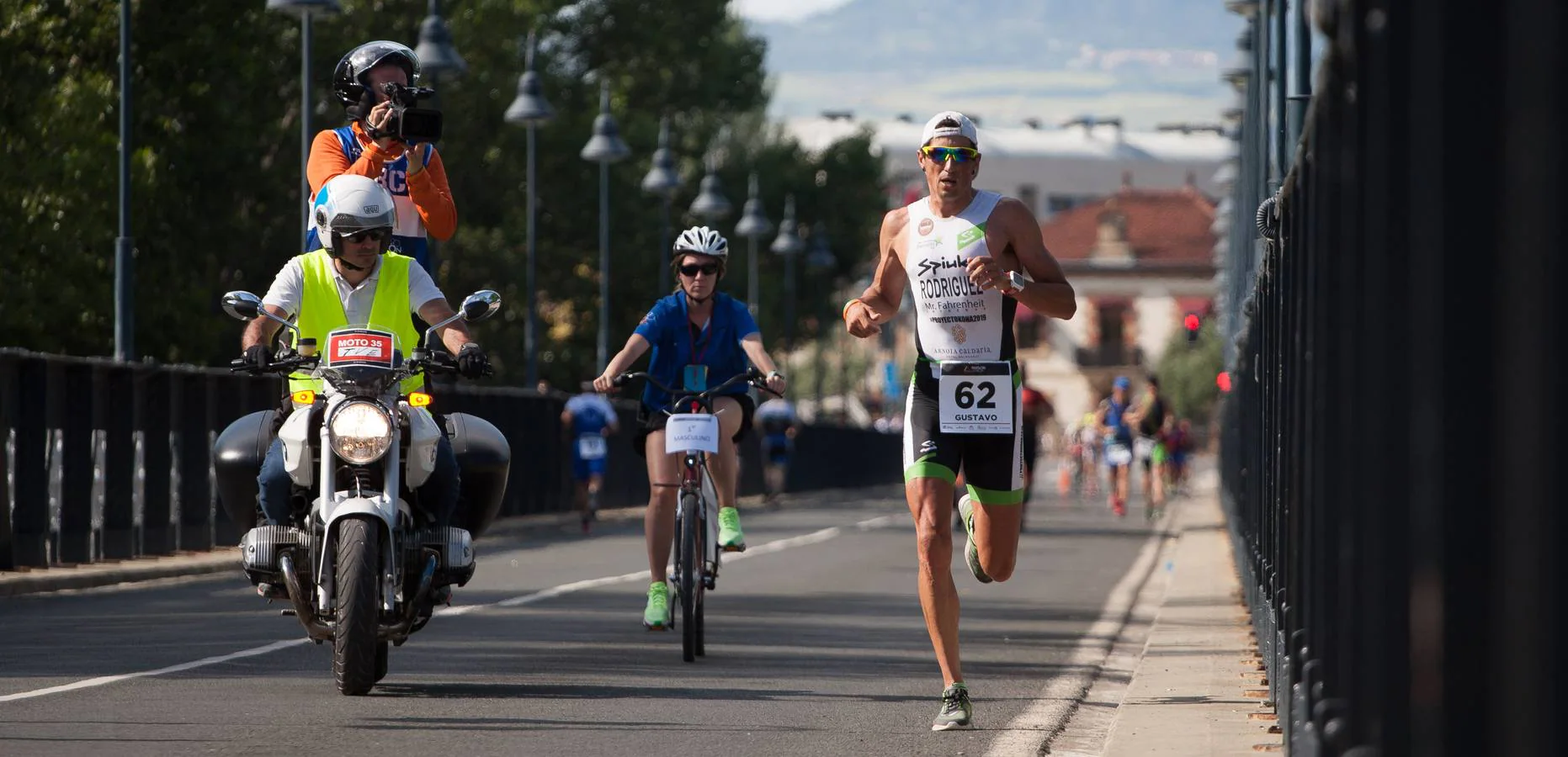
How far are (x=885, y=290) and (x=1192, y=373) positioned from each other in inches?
4810

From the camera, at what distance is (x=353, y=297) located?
9.34m

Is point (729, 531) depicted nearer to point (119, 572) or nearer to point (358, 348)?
point (358, 348)

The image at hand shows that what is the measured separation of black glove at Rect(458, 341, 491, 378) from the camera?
8.96m

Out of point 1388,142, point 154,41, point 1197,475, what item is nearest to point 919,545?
point 1388,142

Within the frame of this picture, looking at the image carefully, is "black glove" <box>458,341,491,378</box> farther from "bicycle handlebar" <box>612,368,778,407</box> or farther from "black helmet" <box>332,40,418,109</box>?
"bicycle handlebar" <box>612,368,778,407</box>

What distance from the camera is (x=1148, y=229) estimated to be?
141 m

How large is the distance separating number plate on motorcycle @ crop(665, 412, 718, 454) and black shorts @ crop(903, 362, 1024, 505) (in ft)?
8.21

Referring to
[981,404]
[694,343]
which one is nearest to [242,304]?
[981,404]

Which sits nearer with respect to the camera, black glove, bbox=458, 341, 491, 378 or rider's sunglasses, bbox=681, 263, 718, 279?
black glove, bbox=458, 341, 491, 378

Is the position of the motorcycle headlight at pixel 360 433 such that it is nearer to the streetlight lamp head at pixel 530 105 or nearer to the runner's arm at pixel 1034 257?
the runner's arm at pixel 1034 257

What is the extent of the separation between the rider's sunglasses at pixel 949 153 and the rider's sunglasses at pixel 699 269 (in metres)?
3.24

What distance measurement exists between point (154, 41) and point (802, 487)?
78.2 feet

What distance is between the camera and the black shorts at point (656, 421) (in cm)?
1192

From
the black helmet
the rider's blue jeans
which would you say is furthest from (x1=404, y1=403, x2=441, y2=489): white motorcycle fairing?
the black helmet
